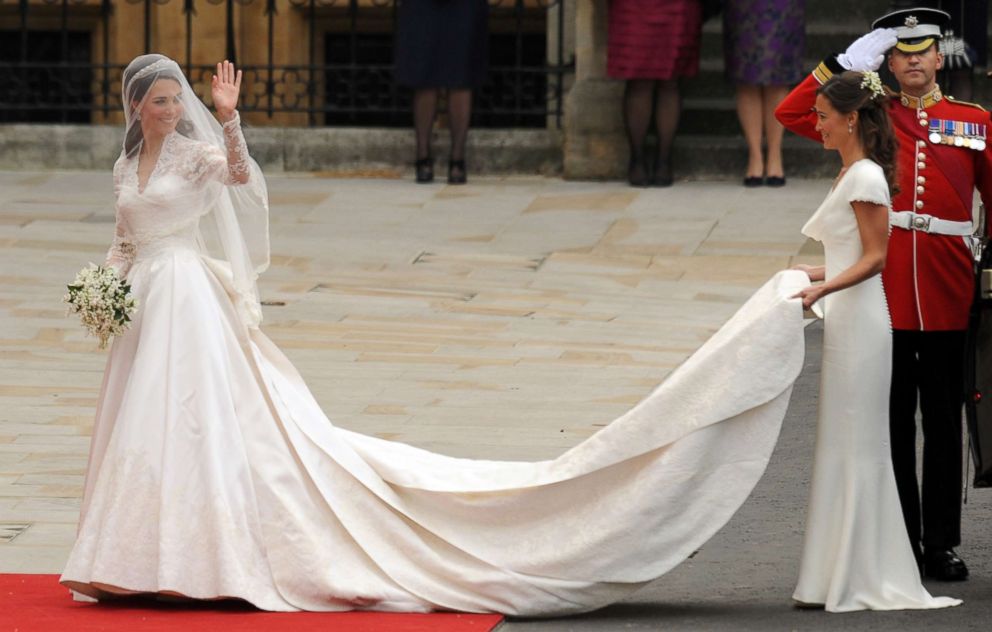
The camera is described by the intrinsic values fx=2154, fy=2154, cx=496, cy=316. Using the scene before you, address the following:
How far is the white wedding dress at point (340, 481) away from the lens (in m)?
6.20

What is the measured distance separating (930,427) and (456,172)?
855cm

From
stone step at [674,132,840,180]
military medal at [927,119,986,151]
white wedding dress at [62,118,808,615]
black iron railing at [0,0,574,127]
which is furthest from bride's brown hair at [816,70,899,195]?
black iron railing at [0,0,574,127]

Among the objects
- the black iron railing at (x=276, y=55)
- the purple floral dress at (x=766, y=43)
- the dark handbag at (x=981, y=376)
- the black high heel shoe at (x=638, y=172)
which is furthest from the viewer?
the black iron railing at (x=276, y=55)

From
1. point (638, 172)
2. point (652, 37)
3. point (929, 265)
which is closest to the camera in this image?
point (929, 265)

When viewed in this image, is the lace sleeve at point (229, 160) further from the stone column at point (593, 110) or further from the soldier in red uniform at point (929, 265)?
the stone column at point (593, 110)

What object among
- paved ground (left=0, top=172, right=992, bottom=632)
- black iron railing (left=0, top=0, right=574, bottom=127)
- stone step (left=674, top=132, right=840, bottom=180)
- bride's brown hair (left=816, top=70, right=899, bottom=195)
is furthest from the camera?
black iron railing (left=0, top=0, right=574, bottom=127)

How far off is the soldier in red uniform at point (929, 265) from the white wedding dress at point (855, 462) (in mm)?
264

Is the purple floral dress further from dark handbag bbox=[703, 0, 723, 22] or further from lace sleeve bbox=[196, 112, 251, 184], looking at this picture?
lace sleeve bbox=[196, 112, 251, 184]

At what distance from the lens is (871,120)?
640 centimetres

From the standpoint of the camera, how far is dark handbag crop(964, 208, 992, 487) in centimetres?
651

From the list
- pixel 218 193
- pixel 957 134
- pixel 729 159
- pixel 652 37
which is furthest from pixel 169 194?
pixel 729 159

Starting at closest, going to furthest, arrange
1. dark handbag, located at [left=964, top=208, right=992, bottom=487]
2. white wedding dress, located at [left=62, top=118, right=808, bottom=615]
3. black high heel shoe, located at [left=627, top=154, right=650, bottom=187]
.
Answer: white wedding dress, located at [left=62, top=118, right=808, bottom=615] < dark handbag, located at [left=964, top=208, right=992, bottom=487] < black high heel shoe, located at [left=627, top=154, right=650, bottom=187]

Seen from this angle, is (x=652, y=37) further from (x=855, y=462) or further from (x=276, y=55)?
(x=855, y=462)

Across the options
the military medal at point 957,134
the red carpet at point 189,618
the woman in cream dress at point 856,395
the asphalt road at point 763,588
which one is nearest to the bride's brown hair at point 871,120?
the woman in cream dress at point 856,395
